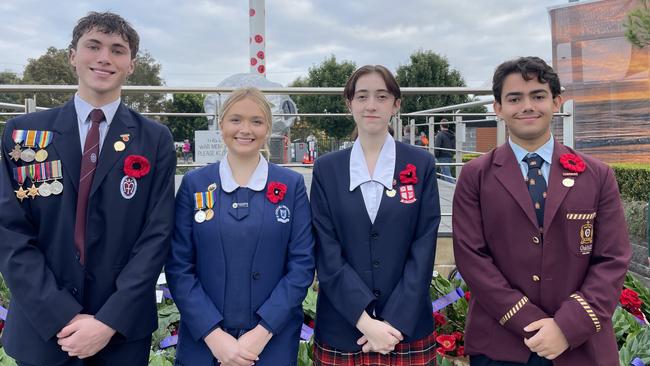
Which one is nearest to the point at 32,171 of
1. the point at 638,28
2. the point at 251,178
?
the point at 251,178

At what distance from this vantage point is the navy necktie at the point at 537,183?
1786 millimetres

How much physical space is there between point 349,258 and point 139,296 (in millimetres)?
737

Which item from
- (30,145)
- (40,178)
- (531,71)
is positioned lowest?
(40,178)

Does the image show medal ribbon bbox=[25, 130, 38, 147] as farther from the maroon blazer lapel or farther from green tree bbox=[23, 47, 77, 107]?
green tree bbox=[23, 47, 77, 107]

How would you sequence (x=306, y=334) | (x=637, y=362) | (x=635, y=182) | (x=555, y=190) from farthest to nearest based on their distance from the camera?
(x=635, y=182)
(x=306, y=334)
(x=637, y=362)
(x=555, y=190)

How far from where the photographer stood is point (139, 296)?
1681mm

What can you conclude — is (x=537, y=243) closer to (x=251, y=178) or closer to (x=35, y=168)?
(x=251, y=178)

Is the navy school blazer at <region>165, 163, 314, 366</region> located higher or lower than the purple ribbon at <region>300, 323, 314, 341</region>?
higher

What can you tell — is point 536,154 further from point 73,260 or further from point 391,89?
point 73,260

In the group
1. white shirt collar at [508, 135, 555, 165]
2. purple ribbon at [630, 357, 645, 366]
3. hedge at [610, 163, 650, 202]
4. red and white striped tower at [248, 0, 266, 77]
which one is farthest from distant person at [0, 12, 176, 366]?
red and white striped tower at [248, 0, 266, 77]

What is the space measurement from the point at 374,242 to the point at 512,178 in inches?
21.3

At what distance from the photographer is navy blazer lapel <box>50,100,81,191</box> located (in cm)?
168

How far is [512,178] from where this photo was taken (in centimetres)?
182

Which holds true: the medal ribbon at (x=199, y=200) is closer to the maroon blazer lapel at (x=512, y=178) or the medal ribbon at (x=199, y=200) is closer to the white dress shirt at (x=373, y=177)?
the white dress shirt at (x=373, y=177)
